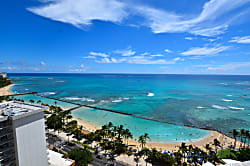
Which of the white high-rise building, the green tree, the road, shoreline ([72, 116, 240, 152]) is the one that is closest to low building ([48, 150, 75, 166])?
the green tree

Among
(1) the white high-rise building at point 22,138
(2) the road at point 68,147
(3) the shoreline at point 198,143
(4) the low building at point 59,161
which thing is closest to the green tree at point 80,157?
(4) the low building at point 59,161

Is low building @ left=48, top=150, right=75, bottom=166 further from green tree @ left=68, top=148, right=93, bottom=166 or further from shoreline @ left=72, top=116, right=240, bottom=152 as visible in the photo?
shoreline @ left=72, top=116, right=240, bottom=152

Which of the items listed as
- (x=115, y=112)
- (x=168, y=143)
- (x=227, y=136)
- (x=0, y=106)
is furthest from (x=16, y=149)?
(x=227, y=136)

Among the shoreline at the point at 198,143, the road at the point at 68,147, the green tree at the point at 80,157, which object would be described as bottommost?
the shoreline at the point at 198,143

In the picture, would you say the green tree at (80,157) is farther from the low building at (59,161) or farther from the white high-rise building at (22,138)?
the white high-rise building at (22,138)

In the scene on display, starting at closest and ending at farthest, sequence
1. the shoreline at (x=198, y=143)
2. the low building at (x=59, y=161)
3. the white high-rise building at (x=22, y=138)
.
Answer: the white high-rise building at (x=22, y=138) → the low building at (x=59, y=161) → the shoreline at (x=198, y=143)

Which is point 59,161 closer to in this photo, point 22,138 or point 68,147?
point 22,138

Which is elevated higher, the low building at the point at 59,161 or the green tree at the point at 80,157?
the low building at the point at 59,161

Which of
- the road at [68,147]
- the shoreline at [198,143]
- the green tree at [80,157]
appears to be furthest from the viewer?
Result: the shoreline at [198,143]
